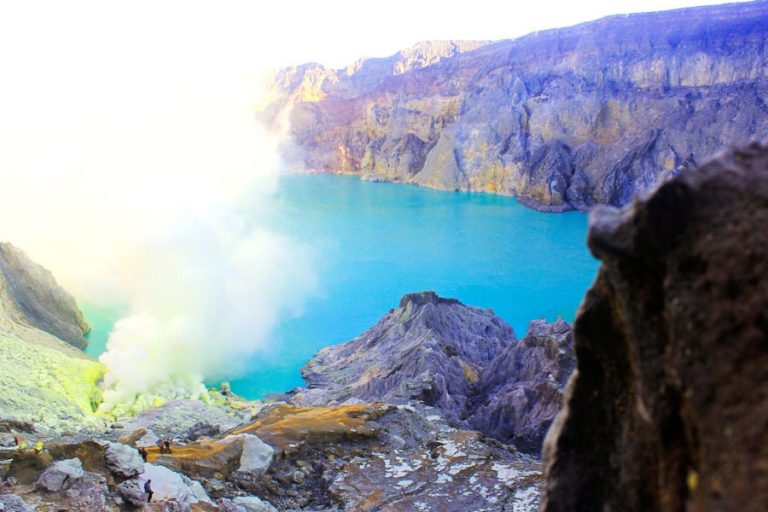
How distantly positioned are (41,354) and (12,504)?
34.2ft

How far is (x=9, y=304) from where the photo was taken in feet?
57.6

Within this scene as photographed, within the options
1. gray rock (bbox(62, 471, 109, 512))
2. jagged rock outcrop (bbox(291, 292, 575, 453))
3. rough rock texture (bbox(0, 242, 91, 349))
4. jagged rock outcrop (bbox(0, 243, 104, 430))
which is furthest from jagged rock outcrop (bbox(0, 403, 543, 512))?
rough rock texture (bbox(0, 242, 91, 349))

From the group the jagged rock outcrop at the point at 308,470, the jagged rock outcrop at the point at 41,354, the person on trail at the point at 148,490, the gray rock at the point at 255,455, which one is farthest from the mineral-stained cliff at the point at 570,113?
the person on trail at the point at 148,490

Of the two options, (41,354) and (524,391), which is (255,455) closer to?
(524,391)

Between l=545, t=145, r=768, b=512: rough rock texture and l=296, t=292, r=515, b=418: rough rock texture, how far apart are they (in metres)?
10.5

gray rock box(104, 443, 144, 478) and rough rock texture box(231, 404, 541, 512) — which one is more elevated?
gray rock box(104, 443, 144, 478)

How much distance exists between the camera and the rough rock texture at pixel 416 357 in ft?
45.4

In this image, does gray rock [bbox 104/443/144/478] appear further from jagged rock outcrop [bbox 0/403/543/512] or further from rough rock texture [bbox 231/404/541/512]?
rough rock texture [bbox 231/404/541/512]

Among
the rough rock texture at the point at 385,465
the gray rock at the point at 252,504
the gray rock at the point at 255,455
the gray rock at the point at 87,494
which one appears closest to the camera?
the gray rock at the point at 87,494

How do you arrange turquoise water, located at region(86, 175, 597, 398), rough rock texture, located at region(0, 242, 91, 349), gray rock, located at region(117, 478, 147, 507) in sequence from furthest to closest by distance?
turquoise water, located at region(86, 175, 597, 398)
rough rock texture, located at region(0, 242, 91, 349)
gray rock, located at region(117, 478, 147, 507)

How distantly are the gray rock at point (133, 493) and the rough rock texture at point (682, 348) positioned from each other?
503cm

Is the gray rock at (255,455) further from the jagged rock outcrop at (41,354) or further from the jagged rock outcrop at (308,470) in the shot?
the jagged rock outcrop at (41,354)

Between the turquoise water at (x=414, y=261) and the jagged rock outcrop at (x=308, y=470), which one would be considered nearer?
the jagged rock outcrop at (x=308, y=470)

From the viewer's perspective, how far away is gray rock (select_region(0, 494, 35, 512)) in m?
5.64
